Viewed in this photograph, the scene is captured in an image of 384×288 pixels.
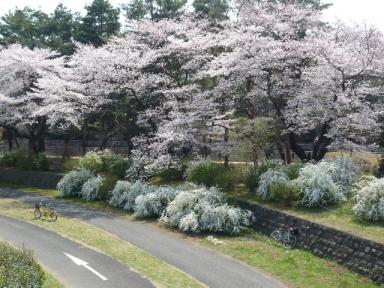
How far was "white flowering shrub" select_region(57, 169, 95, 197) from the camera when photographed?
3088 cm

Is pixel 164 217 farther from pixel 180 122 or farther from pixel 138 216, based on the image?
pixel 180 122

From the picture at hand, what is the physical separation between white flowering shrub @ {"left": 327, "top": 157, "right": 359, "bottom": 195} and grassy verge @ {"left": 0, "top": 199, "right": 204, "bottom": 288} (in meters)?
8.70

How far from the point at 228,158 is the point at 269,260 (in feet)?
38.9

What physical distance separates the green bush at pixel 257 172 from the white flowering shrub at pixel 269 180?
946 mm

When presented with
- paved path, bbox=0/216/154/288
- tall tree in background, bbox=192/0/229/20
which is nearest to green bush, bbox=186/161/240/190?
paved path, bbox=0/216/154/288

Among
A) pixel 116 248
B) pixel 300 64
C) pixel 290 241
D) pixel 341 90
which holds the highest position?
pixel 300 64

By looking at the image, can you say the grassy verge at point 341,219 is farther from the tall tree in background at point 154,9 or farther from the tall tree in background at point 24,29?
the tall tree in background at point 24,29

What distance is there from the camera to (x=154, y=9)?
46.7 metres

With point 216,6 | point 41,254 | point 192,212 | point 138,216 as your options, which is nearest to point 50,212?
point 138,216

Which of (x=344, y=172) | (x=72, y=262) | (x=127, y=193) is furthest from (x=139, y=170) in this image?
(x=344, y=172)

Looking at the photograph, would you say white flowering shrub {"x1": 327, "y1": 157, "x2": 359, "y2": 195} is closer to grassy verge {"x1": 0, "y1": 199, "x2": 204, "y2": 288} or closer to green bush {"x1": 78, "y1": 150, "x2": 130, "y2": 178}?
grassy verge {"x1": 0, "y1": 199, "x2": 204, "y2": 288}

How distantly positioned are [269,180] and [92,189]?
39.1ft

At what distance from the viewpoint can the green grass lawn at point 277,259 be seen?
15906 mm

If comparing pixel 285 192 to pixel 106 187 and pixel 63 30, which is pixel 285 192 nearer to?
pixel 106 187
